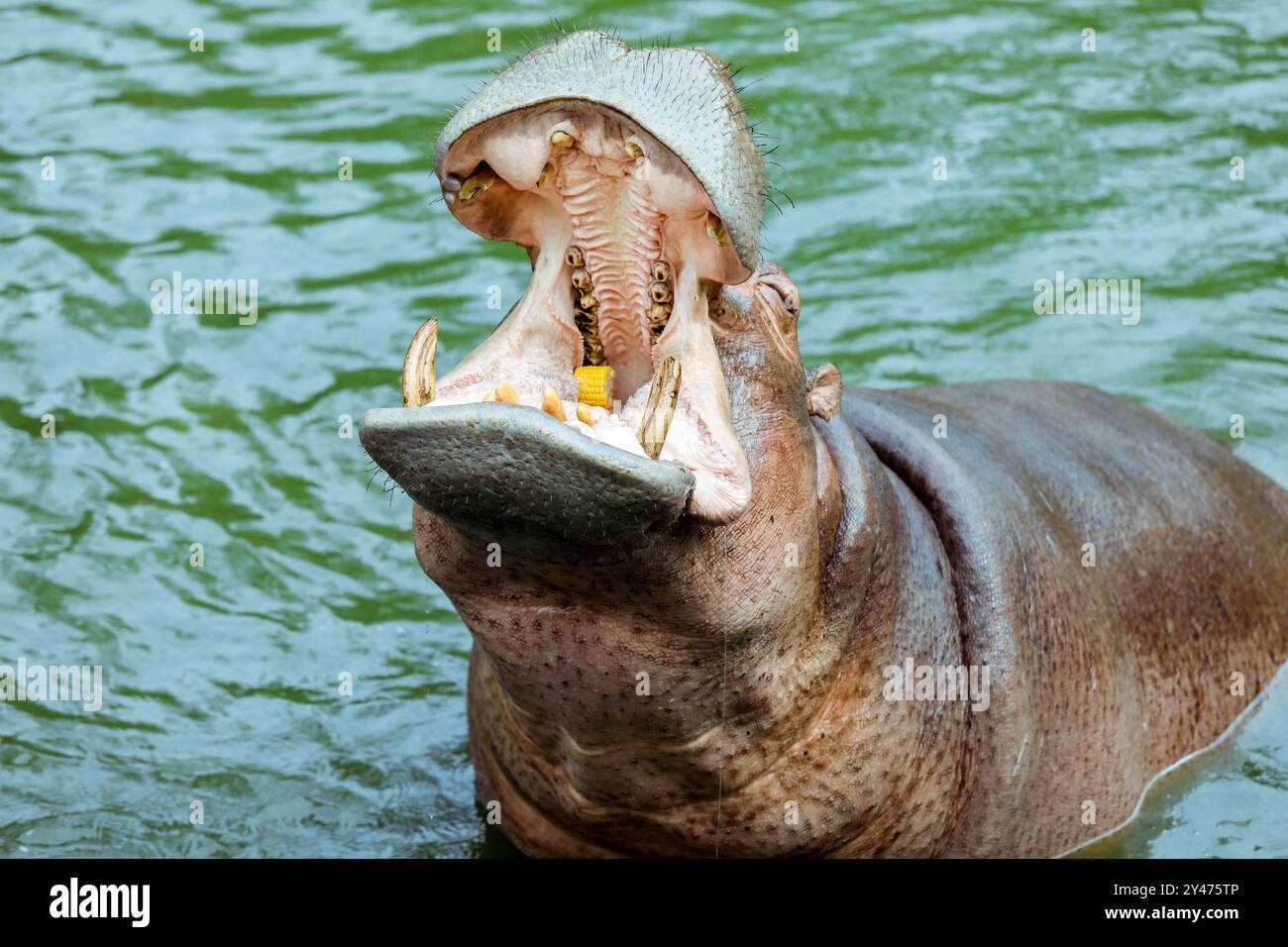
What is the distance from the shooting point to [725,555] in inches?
162

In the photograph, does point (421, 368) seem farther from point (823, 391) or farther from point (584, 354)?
point (823, 391)

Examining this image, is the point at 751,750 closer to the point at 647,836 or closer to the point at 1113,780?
the point at 647,836

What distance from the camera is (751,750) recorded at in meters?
4.52

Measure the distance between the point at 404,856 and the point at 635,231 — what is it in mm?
2200

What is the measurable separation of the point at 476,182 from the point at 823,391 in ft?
3.59

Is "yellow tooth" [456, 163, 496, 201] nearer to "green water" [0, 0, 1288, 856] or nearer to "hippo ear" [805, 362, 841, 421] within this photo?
"hippo ear" [805, 362, 841, 421]

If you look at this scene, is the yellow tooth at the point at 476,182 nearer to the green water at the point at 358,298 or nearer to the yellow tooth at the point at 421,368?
the yellow tooth at the point at 421,368

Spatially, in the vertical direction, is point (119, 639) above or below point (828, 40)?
below

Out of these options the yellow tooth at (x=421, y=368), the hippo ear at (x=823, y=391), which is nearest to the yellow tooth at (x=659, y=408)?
the yellow tooth at (x=421, y=368)

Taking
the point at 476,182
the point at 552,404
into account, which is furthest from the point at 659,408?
the point at 476,182

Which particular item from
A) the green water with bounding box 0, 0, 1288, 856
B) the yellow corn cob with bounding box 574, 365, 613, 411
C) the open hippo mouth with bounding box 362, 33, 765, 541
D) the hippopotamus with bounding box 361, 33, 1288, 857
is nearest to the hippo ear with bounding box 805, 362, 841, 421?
the hippopotamus with bounding box 361, 33, 1288, 857

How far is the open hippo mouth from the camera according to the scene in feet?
11.8

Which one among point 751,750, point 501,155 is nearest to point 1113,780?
point 751,750

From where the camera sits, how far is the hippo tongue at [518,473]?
139 inches
